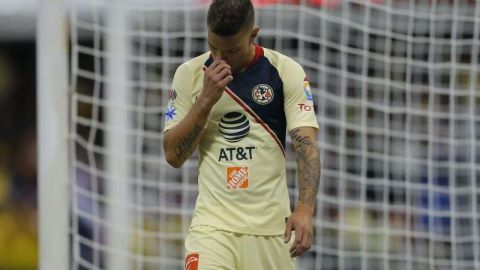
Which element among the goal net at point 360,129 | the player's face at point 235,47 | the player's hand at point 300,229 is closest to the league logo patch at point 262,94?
the player's face at point 235,47

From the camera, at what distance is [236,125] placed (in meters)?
4.82

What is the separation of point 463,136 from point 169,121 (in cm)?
375

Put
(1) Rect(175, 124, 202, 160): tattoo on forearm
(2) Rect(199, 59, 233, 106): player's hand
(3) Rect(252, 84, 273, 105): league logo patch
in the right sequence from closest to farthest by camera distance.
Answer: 1. (2) Rect(199, 59, 233, 106): player's hand
2. (1) Rect(175, 124, 202, 160): tattoo on forearm
3. (3) Rect(252, 84, 273, 105): league logo patch

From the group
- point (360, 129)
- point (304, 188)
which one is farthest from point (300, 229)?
point (360, 129)

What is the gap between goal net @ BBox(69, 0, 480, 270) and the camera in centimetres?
770

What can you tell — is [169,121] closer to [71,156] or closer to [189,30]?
[71,156]

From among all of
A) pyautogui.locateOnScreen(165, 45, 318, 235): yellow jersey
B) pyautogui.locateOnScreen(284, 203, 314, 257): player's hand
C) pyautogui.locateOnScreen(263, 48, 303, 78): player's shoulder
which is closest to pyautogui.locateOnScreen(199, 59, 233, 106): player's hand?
pyautogui.locateOnScreen(165, 45, 318, 235): yellow jersey

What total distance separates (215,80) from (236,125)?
0.35 m

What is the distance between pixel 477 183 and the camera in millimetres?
8344

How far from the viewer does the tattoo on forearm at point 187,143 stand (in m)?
4.68

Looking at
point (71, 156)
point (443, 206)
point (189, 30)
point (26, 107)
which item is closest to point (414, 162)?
point (443, 206)

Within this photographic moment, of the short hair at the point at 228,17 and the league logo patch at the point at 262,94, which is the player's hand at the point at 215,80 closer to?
the short hair at the point at 228,17

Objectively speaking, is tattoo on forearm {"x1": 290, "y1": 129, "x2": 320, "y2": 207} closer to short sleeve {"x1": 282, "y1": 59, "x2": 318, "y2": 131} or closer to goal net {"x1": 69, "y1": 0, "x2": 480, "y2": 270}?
short sleeve {"x1": 282, "y1": 59, "x2": 318, "y2": 131}

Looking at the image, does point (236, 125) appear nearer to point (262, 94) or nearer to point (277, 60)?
point (262, 94)
